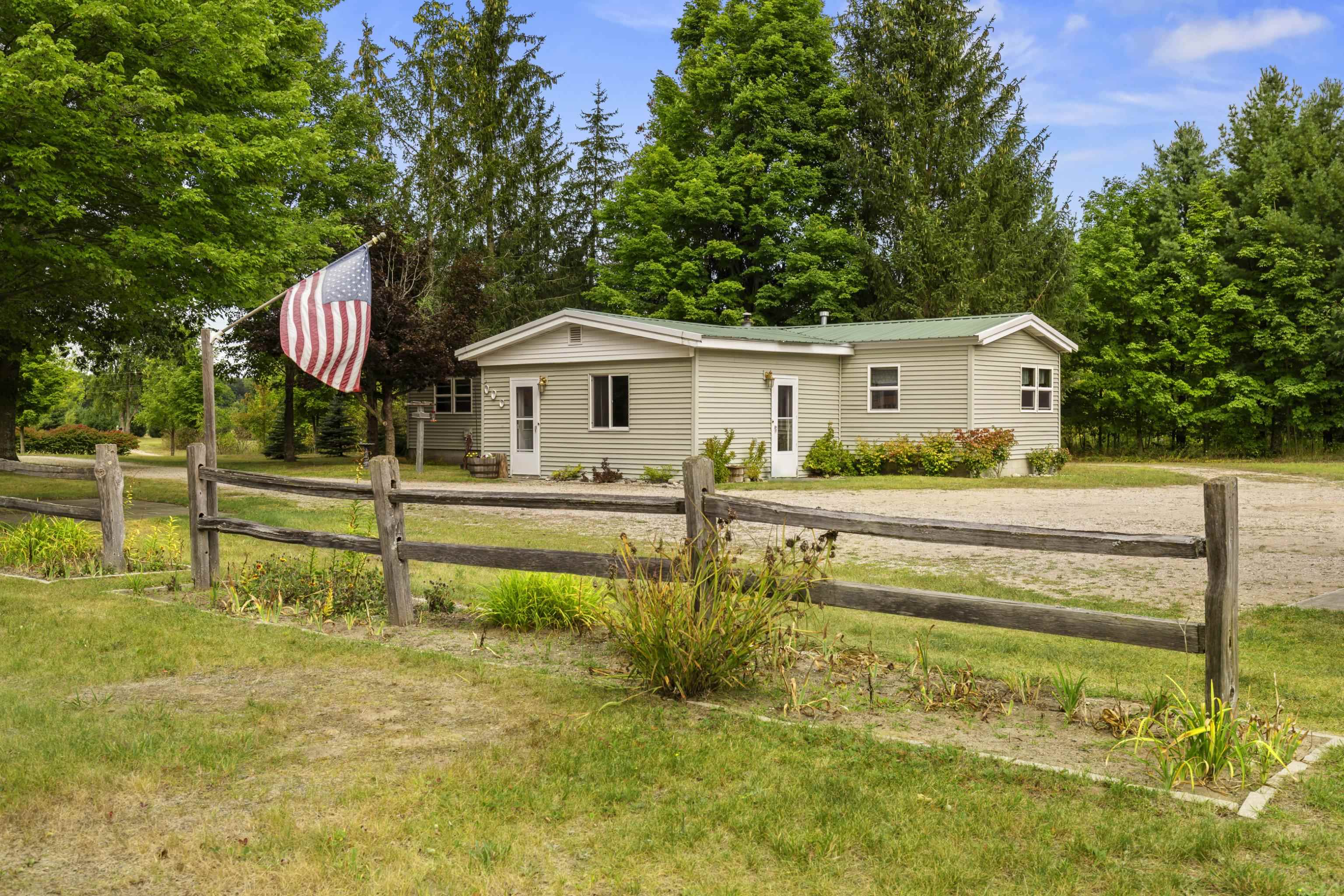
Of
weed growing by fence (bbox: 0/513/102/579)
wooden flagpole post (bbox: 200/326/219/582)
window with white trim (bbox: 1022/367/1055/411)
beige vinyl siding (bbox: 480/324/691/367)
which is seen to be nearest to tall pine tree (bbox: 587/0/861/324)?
window with white trim (bbox: 1022/367/1055/411)

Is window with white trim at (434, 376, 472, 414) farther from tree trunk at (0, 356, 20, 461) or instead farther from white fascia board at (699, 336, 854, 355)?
white fascia board at (699, 336, 854, 355)

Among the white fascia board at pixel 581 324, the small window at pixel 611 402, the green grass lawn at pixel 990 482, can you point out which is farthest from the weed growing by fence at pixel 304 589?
the small window at pixel 611 402

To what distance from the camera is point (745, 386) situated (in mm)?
22328

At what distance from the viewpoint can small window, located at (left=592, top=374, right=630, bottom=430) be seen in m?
22.6

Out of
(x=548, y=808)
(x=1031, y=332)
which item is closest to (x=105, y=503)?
(x=548, y=808)

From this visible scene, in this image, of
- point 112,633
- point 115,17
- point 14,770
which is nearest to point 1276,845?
point 14,770

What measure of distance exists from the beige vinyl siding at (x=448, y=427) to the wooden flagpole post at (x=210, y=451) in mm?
19193

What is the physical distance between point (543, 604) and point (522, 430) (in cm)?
1769

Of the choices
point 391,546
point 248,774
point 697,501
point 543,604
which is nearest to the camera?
point 248,774

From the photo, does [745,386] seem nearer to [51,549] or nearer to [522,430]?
[522,430]

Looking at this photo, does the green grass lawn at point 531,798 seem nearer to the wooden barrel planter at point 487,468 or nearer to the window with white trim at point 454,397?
the wooden barrel planter at point 487,468

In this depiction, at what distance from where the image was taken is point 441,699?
18.0 ft

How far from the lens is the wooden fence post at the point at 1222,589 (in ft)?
14.5

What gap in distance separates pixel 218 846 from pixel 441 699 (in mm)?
1853
